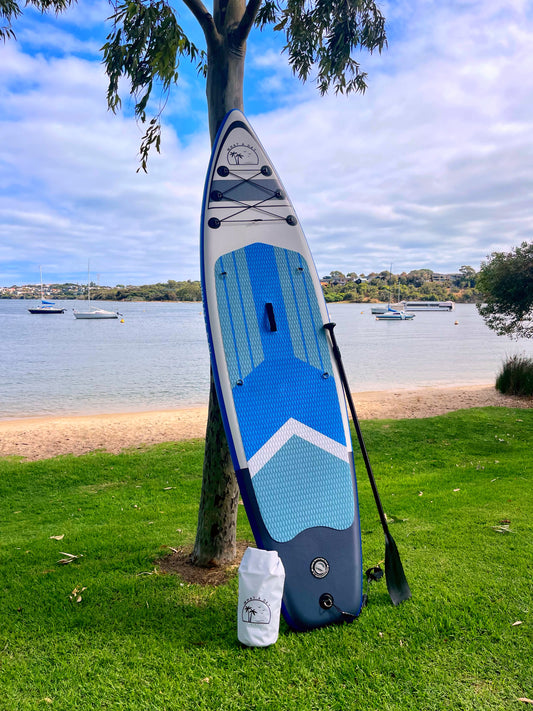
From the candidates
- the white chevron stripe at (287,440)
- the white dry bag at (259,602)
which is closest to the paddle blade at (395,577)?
the white chevron stripe at (287,440)

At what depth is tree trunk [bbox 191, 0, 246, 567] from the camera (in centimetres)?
290

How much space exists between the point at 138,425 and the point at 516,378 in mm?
7327

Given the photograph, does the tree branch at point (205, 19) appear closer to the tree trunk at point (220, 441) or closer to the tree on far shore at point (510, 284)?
the tree trunk at point (220, 441)

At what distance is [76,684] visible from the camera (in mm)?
1967

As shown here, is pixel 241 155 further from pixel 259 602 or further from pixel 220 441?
pixel 259 602

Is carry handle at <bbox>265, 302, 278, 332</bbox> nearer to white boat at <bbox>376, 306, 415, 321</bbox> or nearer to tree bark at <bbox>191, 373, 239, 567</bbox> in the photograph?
tree bark at <bbox>191, 373, 239, 567</bbox>

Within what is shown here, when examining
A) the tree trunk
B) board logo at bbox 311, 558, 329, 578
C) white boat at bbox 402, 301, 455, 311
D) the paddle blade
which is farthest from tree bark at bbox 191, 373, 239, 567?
white boat at bbox 402, 301, 455, 311

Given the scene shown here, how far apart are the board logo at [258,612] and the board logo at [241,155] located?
236 centimetres

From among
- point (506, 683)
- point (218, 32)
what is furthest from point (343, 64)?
point (506, 683)

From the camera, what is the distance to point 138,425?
28.2ft

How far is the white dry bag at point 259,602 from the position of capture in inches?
85.6

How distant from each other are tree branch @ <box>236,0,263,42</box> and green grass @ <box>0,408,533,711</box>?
303 cm

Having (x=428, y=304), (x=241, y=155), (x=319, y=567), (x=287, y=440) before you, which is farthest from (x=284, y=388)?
(x=428, y=304)

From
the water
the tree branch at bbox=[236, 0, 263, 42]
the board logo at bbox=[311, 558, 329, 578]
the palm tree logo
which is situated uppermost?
the tree branch at bbox=[236, 0, 263, 42]
